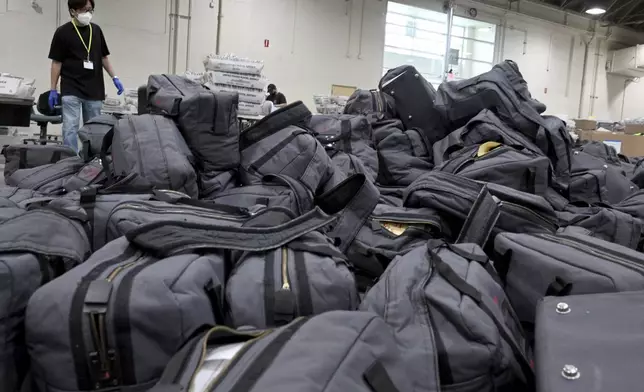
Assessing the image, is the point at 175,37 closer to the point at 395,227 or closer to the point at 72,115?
the point at 72,115

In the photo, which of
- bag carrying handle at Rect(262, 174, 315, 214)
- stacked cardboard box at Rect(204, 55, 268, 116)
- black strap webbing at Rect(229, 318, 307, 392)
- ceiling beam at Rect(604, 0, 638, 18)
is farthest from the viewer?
ceiling beam at Rect(604, 0, 638, 18)

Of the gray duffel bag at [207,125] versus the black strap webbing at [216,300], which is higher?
the gray duffel bag at [207,125]

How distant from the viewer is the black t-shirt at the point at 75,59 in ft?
11.8

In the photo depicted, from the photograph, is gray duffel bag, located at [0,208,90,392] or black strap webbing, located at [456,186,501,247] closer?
gray duffel bag, located at [0,208,90,392]

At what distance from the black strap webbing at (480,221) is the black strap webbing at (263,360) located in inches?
35.2

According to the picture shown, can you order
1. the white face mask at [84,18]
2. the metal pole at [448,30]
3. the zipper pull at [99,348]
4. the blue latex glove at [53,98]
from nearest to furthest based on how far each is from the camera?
the zipper pull at [99,348] < the white face mask at [84,18] < the blue latex glove at [53,98] < the metal pole at [448,30]

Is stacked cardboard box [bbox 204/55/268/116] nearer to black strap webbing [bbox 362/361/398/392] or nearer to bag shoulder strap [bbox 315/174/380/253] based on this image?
bag shoulder strap [bbox 315/174/380/253]

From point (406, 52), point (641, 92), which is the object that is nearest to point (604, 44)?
point (641, 92)

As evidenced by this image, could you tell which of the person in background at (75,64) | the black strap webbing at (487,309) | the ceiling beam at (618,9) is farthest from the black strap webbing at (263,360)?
the ceiling beam at (618,9)

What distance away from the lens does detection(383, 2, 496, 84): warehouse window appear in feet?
29.6

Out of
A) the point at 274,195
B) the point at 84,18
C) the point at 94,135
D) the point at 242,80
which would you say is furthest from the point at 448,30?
the point at 274,195

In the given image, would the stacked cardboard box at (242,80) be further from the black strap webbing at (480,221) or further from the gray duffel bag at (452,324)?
the gray duffel bag at (452,324)

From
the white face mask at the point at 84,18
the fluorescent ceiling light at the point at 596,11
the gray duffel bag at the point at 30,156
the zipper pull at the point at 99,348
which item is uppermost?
the fluorescent ceiling light at the point at 596,11

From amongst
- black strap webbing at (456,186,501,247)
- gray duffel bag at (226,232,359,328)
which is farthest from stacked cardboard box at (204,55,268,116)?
gray duffel bag at (226,232,359,328)
